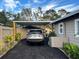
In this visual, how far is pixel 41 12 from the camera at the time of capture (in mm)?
69312

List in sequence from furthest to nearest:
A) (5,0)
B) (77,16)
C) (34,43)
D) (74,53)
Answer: (5,0), (34,43), (77,16), (74,53)

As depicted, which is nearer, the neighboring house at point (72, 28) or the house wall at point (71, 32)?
the neighboring house at point (72, 28)

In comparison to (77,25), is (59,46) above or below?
below

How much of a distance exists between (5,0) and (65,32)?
3933 centimetres

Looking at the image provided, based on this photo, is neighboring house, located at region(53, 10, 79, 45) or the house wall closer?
neighboring house, located at region(53, 10, 79, 45)

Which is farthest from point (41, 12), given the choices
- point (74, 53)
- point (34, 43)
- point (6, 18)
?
point (74, 53)

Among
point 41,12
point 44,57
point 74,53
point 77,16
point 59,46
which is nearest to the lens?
point 74,53

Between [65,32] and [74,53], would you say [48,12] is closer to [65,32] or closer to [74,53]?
[65,32]

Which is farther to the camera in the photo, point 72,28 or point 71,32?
point 71,32

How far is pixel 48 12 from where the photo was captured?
66.8 meters

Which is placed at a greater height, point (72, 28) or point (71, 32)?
point (72, 28)

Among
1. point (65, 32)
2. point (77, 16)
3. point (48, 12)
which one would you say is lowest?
point (65, 32)

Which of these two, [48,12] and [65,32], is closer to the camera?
[65,32]

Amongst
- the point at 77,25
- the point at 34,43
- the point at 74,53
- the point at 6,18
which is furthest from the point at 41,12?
the point at 74,53
